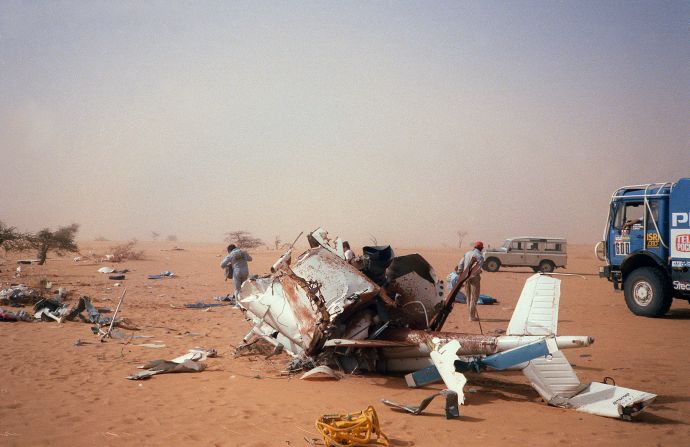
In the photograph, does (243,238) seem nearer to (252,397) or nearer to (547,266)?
(547,266)

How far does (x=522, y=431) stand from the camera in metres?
5.46

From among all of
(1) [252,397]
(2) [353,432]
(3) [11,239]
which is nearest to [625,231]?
(1) [252,397]

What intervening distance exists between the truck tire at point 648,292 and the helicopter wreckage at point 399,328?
297 inches

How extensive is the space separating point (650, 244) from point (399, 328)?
30.3ft

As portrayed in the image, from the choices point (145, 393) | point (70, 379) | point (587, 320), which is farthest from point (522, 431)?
point (587, 320)

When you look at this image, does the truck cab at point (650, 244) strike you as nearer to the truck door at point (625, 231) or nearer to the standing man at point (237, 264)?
the truck door at point (625, 231)

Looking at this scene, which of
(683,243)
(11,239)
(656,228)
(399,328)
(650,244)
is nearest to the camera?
(399,328)

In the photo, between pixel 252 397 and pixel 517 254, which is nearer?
pixel 252 397

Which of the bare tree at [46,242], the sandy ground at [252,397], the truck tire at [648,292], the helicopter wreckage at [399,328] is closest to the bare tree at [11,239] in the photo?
the bare tree at [46,242]

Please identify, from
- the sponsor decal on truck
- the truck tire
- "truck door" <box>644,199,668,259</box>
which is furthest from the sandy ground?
"truck door" <box>644,199,668,259</box>

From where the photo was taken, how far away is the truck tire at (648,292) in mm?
13227

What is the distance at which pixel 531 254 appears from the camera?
95.9ft

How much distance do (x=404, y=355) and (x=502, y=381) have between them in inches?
62.3

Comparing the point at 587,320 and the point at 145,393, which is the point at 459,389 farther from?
the point at 587,320
